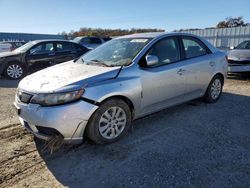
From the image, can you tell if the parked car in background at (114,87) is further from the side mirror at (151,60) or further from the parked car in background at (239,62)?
the parked car in background at (239,62)

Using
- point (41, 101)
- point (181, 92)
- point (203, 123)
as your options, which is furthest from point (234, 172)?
point (41, 101)

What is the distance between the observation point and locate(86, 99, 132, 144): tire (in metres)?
3.42

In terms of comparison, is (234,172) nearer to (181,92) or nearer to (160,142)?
(160,142)

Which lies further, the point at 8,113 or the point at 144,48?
the point at 8,113

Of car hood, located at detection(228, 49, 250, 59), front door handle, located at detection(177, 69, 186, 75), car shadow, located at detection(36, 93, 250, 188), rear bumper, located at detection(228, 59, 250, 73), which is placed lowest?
car shadow, located at detection(36, 93, 250, 188)

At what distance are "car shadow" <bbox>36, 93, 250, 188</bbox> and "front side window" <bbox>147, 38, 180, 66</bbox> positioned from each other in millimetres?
1125

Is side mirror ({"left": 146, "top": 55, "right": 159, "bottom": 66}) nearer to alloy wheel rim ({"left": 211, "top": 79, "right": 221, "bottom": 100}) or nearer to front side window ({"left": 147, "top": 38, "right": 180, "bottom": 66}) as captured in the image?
front side window ({"left": 147, "top": 38, "right": 180, "bottom": 66})

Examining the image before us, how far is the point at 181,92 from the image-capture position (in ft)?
15.3

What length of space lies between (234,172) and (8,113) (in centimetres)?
433

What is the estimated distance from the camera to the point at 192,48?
16.5 ft

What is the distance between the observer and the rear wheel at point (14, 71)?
9273 mm

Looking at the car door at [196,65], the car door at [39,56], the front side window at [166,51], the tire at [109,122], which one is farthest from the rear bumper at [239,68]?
the car door at [39,56]

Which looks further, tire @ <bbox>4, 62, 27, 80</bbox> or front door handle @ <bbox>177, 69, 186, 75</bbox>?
tire @ <bbox>4, 62, 27, 80</bbox>

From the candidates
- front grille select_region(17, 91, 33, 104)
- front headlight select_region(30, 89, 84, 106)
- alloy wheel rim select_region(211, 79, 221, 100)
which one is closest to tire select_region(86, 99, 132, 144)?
front headlight select_region(30, 89, 84, 106)
